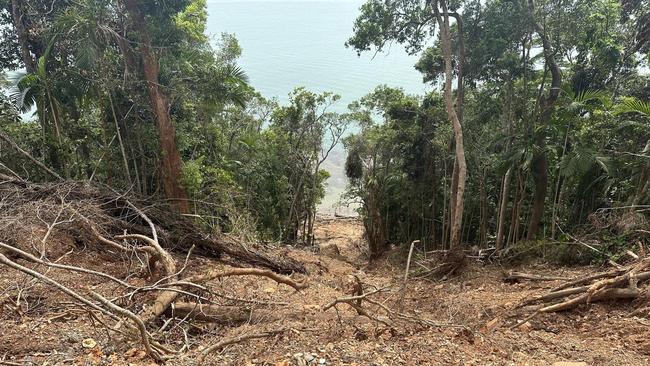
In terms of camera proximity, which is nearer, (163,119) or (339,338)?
(339,338)

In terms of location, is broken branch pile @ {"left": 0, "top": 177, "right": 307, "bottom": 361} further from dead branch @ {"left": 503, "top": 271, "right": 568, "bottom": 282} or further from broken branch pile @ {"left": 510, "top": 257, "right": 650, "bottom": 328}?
dead branch @ {"left": 503, "top": 271, "right": 568, "bottom": 282}

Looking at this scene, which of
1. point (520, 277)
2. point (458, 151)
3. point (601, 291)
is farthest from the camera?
point (458, 151)

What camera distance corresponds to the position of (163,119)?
29.5 feet

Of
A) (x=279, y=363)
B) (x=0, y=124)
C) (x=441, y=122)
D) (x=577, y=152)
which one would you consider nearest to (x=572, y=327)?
(x=279, y=363)

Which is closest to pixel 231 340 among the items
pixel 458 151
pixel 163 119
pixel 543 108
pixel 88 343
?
pixel 88 343

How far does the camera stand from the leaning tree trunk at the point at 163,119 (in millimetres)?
8781

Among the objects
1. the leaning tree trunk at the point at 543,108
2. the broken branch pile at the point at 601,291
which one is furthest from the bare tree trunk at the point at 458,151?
the broken branch pile at the point at 601,291

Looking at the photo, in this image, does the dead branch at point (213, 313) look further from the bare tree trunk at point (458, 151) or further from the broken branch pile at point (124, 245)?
the bare tree trunk at point (458, 151)

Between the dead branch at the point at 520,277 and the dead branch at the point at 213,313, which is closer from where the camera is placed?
the dead branch at the point at 213,313

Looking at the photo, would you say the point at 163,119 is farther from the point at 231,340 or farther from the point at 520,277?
the point at 520,277

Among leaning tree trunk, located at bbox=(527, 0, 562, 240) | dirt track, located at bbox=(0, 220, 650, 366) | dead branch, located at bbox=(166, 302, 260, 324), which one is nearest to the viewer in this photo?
dirt track, located at bbox=(0, 220, 650, 366)

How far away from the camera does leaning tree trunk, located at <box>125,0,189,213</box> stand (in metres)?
8.78

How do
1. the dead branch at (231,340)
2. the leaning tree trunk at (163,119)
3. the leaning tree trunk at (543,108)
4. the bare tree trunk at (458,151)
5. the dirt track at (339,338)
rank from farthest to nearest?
the leaning tree trunk at (543,108) → the bare tree trunk at (458,151) → the leaning tree trunk at (163,119) → the dirt track at (339,338) → the dead branch at (231,340)

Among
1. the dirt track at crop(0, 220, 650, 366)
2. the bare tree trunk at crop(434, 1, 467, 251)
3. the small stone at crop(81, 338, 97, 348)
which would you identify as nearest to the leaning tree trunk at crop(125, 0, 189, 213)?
the dirt track at crop(0, 220, 650, 366)
